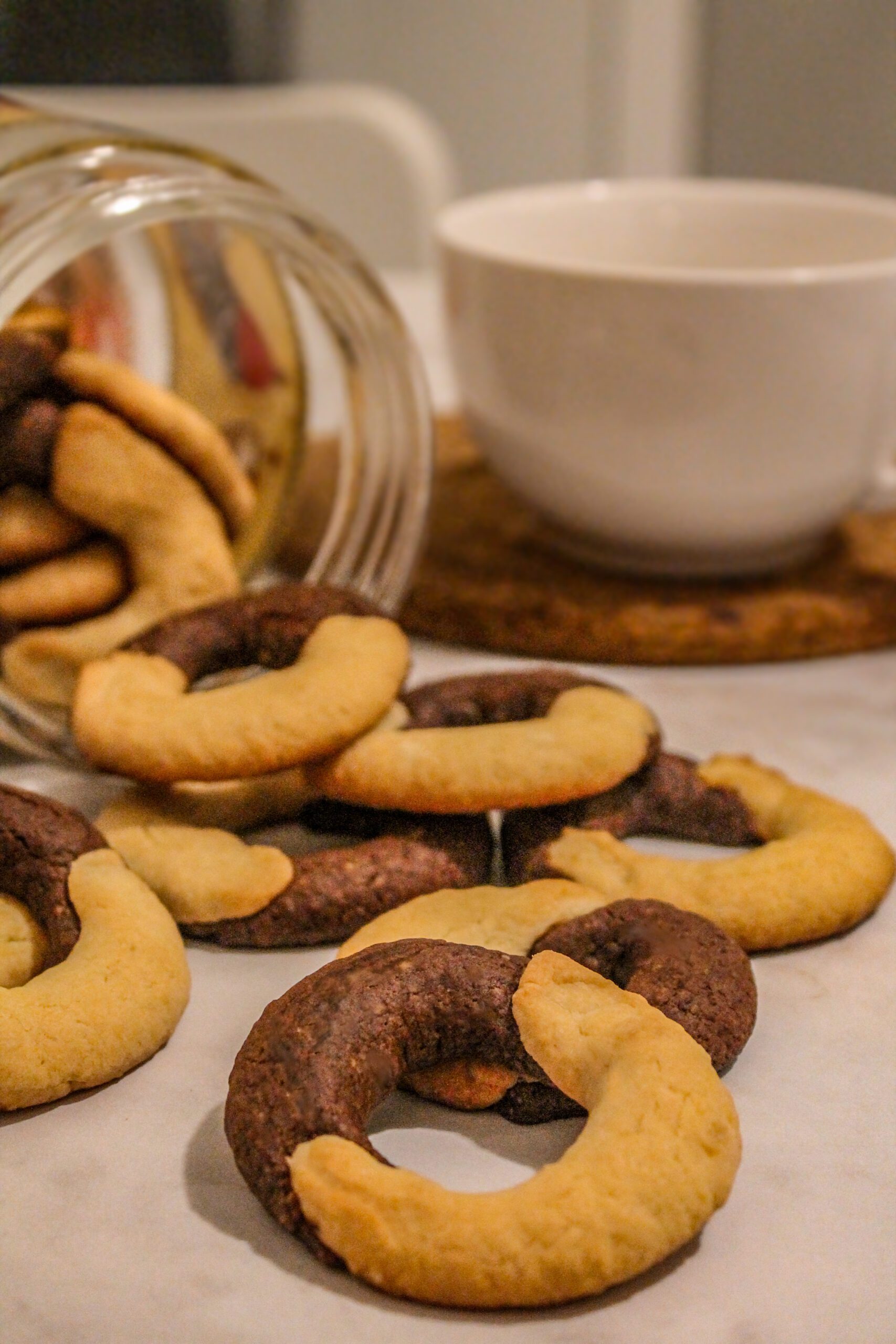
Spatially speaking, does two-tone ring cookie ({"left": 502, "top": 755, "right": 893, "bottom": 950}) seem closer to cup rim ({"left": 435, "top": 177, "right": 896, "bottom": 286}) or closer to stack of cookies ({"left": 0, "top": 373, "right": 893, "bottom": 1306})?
stack of cookies ({"left": 0, "top": 373, "right": 893, "bottom": 1306})

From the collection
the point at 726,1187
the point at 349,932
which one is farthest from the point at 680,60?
the point at 726,1187

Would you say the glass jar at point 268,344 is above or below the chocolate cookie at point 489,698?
above

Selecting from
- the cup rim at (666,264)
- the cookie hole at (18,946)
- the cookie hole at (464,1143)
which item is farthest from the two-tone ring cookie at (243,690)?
the cup rim at (666,264)

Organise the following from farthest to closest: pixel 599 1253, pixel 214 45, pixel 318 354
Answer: pixel 214 45, pixel 318 354, pixel 599 1253

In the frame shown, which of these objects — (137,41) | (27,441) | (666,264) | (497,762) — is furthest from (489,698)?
(137,41)

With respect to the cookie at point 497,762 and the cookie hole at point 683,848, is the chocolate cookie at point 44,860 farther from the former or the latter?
the cookie hole at point 683,848

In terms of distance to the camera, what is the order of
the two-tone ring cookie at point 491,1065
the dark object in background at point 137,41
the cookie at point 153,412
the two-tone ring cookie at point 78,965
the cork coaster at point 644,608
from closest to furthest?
the two-tone ring cookie at point 491,1065
the two-tone ring cookie at point 78,965
the cookie at point 153,412
the cork coaster at point 644,608
the dark object in background at point 137,41

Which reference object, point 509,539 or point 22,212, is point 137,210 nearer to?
point 22,212
